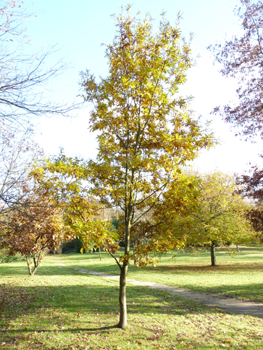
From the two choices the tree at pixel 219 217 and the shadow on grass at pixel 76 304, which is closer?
the shadow on grass at pixel 76 304

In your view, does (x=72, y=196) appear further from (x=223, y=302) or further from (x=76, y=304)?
(x=223, y=302)

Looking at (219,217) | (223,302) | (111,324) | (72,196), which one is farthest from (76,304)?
(219,217)

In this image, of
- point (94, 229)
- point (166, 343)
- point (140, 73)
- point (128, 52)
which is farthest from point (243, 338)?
point (128, 52)

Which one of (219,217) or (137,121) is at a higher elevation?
(137,121)

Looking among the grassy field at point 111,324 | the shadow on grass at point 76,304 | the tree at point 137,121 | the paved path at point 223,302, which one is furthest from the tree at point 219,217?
the tree at point 137,121

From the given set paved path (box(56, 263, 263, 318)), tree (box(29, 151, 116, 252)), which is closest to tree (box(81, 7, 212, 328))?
tree (box(29, 151, 116, 252))

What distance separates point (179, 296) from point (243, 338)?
4156mm

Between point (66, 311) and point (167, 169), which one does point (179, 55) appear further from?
point (66, 311)

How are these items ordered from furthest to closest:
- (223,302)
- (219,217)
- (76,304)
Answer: (219,217), (223,302), (76,304)

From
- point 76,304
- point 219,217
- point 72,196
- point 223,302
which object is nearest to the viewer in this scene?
point 72,196

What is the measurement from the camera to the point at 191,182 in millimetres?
5582

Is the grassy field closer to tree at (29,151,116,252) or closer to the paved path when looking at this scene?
the paved path

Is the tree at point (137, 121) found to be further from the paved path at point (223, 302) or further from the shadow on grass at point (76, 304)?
the paved path at point (223, 302)

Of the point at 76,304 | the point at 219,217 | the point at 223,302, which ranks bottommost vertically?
the point at 223,302
